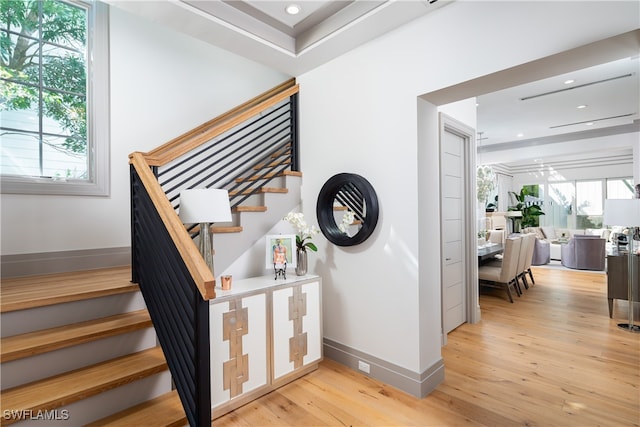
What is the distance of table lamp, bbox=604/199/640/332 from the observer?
3.57m

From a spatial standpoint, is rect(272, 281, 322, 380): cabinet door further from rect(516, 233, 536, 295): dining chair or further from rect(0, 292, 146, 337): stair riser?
rect(516, 233, 536, 295): dining chair

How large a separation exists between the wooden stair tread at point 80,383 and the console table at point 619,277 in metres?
5.04

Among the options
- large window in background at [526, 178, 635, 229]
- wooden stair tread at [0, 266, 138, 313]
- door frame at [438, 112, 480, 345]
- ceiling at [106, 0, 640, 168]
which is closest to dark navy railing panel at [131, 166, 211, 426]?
wooden stair tread at [0, 266, 138, 313]

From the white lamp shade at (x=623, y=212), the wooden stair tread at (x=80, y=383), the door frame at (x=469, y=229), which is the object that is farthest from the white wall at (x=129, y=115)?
the white lamp shade at (x=623, y=212)

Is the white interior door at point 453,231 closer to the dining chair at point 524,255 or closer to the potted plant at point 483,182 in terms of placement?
the dining chair at point 524,255

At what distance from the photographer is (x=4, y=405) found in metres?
1.51

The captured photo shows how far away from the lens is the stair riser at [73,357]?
1.69 m

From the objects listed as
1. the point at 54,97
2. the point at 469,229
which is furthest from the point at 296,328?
the point at 54,97

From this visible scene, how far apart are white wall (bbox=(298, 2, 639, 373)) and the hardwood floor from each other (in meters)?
0.30


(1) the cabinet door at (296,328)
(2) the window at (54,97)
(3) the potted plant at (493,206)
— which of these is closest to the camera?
(1) the cabinet door at (296,328)

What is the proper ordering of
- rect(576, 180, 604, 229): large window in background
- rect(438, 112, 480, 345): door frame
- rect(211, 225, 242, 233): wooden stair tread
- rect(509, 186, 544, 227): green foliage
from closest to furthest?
rect(211, 225, 242, 233): wooden stair tread < rect(438, 112, 480, 345): door frame < rect(576, 180, 604, 229): large window in background < rect(509, 186, 544, 227): green foliage

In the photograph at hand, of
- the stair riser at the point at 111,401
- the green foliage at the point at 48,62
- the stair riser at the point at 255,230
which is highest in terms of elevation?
the green foliage at the point at 48,62

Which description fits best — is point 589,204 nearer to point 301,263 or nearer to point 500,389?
point 500,389

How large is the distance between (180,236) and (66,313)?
1090 mm
